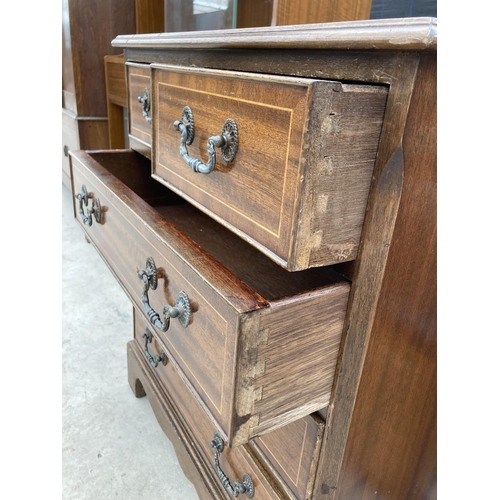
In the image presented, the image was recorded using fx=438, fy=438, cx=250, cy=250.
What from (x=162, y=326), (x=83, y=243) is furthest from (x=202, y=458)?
(x=83, y=243)

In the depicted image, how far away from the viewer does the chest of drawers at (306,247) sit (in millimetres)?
324

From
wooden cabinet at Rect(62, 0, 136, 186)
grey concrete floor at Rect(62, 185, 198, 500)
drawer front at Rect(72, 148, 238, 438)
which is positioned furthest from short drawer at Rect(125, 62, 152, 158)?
wooden cabinet at Rect(62, 0, 136, 186)

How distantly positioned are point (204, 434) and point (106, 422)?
369 millimetres

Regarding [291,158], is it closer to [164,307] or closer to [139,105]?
[164,307]

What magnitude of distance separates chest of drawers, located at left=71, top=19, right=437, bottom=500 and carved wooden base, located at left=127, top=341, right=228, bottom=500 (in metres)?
0.15

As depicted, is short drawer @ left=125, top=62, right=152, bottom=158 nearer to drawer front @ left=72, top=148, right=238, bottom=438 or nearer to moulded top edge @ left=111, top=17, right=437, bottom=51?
drawer front @ left=72, top=148, right=238, bottom=438

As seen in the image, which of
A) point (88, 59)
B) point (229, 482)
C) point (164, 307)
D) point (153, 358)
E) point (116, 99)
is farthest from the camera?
point (88, 59)

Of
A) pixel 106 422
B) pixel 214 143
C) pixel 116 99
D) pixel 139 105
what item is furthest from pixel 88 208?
pixel 116 99

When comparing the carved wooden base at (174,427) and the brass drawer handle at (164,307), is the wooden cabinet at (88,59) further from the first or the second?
the brass drawer handle at (164,307)

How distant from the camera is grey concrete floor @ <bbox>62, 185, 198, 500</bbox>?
855mm

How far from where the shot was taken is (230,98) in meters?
0.39

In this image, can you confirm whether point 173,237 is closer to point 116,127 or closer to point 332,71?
point 332,71

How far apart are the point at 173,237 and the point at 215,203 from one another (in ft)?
0.20

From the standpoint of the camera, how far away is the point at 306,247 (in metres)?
0.34
